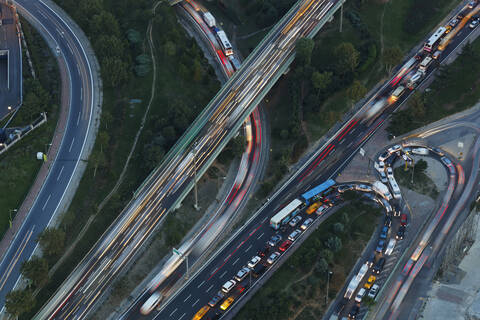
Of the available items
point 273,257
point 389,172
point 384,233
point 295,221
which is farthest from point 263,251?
point 389,172

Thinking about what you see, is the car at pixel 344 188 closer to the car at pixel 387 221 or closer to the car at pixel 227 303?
the car at pixel 387 221

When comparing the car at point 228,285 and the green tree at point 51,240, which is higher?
the car at point 228,285

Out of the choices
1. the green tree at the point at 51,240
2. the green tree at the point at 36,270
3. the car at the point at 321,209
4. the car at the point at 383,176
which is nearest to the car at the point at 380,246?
the car at the point at 321,209

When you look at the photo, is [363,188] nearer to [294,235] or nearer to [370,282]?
[294,235]

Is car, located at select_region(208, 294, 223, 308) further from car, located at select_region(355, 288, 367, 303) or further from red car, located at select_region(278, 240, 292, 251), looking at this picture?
car, located at select_region(355, 288, 367, 303)

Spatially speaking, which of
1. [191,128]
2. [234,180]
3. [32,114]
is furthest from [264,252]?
[32,114]

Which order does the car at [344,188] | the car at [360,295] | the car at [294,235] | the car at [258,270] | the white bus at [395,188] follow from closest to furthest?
1. the car at [360,295]
2. the car at [258,270]
3. the car at [294,235]
4. the white bus at [395,188]
5. the car at [344,188]

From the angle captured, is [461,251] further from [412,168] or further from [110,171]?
[110,171]

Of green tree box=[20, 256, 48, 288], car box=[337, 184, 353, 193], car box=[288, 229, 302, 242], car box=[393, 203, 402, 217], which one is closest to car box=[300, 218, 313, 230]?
car box=[288, 229, 302, 242]
